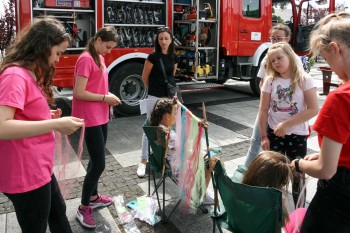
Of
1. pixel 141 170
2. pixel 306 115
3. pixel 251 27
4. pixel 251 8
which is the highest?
pixel 251 8

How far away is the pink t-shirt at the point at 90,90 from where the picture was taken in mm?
2699

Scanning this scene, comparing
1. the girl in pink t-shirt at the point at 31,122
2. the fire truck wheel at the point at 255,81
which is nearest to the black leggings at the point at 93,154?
the girl in pink t-shirt at the point at 31,122

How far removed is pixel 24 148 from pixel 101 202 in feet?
5.56

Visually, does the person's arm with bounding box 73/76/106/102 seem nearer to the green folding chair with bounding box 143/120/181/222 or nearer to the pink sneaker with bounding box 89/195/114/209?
the green folding chair with bounding box 143/120/181/222

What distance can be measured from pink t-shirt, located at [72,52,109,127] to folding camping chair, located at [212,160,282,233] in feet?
3.85

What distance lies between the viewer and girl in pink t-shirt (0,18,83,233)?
156 cm

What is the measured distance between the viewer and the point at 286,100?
8.90 feet

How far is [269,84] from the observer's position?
279 centimetres

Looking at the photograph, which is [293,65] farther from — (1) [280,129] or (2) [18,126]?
(2) [18,126]

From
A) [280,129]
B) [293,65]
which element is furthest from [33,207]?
[293,65]

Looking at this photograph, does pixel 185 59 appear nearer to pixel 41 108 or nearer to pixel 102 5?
pixel 102 5

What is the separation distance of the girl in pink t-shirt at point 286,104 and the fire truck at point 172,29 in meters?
3.99

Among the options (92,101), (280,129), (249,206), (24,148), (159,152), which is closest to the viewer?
(24,148)

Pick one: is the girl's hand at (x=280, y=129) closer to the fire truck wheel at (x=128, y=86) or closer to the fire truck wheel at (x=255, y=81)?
the fire truck wheel at (x=128, y=86)
